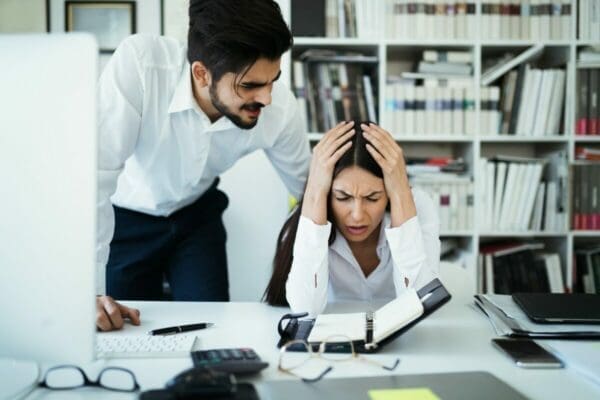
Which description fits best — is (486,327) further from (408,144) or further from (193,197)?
(408,144)

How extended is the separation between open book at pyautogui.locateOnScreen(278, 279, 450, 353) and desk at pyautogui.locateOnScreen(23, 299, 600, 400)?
0.03m

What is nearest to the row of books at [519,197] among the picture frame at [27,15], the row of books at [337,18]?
the row of books at [337,18]

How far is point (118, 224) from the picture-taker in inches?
73.2

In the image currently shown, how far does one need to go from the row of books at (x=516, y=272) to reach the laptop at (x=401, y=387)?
6.51ft

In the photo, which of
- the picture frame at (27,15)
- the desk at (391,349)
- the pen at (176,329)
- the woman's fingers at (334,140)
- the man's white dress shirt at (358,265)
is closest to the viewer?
the desk at (391,349)

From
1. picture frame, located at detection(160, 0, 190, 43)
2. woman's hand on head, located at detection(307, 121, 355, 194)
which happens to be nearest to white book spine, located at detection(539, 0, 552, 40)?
woman's hand on head, located at detection(307, 121, 355, 194)

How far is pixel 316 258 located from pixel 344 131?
0.40 meters

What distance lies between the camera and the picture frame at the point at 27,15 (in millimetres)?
2678

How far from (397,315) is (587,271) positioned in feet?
6.99

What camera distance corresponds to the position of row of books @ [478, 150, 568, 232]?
2.62 m

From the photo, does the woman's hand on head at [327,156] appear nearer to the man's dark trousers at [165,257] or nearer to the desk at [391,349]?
the desk at [391,349]

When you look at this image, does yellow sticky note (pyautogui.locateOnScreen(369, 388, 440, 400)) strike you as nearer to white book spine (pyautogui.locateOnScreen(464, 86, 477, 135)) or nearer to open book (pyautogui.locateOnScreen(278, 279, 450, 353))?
open book (pyautogui.locateOnScreen(278, 279, 450, 353))

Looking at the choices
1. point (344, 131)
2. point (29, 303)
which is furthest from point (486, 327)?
point (29, 303)

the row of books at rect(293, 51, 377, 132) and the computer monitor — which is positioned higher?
the row of books at rect(293, 51, 377, 132)
